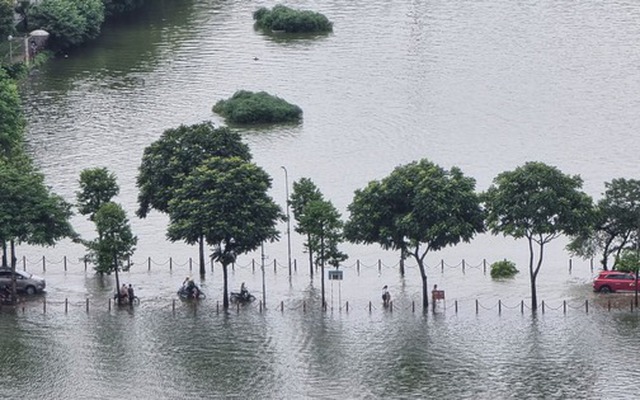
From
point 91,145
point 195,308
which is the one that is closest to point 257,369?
point 195,308

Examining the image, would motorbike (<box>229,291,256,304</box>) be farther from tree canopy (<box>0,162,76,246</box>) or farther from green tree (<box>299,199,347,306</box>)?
tree canopy (<box>0,162,76,246</box>)

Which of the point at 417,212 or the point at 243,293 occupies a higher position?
the point at 417,212

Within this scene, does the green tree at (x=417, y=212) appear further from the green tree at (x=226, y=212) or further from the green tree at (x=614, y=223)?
the green tree at (x=614, y=223)

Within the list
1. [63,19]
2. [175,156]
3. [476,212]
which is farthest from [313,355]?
[63,19]

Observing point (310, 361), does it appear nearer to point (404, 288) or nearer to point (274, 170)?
point (404, 288)

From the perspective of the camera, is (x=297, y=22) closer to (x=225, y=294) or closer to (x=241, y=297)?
(x=241, y=297)

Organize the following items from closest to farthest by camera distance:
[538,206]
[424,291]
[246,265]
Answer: [424,291] < [538,206] < [246,265]
